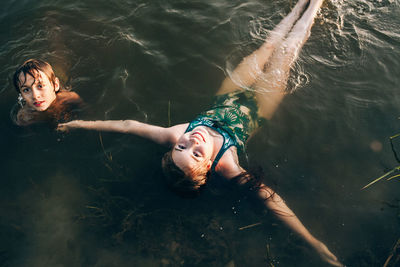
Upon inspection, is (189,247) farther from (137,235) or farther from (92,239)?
(92,239)

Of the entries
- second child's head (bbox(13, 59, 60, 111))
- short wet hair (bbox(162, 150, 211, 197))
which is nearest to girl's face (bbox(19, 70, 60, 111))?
second child's head (bbox(13, 59, 60, 111))

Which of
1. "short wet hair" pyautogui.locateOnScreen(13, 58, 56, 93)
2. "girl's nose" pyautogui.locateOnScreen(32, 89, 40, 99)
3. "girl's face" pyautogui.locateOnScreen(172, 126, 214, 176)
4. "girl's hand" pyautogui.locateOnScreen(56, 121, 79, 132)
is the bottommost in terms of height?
"girl's hand" pyautogui.locateOnScreen(56, 121, 79, 132)

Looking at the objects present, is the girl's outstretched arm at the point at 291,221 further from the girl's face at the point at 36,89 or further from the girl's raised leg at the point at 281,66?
the girl's face at the point at 36,89

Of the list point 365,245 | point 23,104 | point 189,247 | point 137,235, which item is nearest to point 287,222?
point 365,245

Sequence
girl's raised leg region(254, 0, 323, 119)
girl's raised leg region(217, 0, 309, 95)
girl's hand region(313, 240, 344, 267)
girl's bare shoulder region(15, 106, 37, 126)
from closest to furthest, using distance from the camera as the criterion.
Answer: girl's hand region(313, 240, 344, 267), girl's bare shoulder region(15, 106, 37, 126), girl's raised leg region(254, 0, 323, 119), girl's raised leg region(217, 0, 309, 95)

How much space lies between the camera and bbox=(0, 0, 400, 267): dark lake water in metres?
3.99

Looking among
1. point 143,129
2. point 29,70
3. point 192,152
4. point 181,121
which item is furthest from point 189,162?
point 29,70

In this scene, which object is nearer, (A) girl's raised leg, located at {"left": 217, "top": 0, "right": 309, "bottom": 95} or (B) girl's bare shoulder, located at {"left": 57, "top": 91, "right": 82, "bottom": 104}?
(B) girl's bare shoulder, located at {"left": 57, "top": 91, "right": 82, "bottom": 104}

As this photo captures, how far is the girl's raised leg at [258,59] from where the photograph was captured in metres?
5.11

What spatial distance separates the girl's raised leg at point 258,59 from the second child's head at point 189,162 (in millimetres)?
1696

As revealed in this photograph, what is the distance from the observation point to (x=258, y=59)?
17.3 ft

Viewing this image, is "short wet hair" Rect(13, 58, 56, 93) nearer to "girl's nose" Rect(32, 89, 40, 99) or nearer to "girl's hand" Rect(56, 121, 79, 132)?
"girl's nose" Rect(32, 89, 40, 99)

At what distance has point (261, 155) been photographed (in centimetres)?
459

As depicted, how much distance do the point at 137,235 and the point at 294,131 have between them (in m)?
3.05
